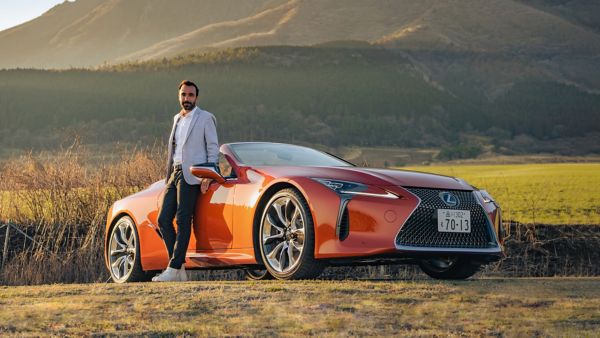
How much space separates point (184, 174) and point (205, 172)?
0.39m

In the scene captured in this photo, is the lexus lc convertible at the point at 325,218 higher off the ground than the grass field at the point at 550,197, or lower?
higher

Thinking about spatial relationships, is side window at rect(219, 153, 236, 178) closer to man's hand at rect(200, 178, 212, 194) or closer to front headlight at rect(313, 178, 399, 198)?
man's hand at rect(200, 178, 212, 194)

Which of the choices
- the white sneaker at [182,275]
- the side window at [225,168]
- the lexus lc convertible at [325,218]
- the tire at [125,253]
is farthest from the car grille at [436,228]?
the tire at [125,253]

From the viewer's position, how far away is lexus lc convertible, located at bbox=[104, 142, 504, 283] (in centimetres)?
902

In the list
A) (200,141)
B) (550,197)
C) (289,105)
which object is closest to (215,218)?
(200,141)

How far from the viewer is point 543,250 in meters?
19.8

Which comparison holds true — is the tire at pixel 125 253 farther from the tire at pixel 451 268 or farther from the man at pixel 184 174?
the tire at pixel 451 268

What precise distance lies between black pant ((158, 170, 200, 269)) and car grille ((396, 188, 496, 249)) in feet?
7.62

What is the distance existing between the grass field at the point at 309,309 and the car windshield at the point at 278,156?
5.15 ft

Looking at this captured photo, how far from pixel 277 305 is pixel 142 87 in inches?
5053

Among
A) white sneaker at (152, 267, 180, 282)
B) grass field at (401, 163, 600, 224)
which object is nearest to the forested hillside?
Answer: grass field at (401, 163, 600, 224)

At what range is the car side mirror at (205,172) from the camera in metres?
9.97

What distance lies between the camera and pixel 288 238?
30.9 ft

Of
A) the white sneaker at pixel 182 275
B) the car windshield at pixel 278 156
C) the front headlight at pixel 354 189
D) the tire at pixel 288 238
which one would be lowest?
the white sneaker at pixel 182 275
